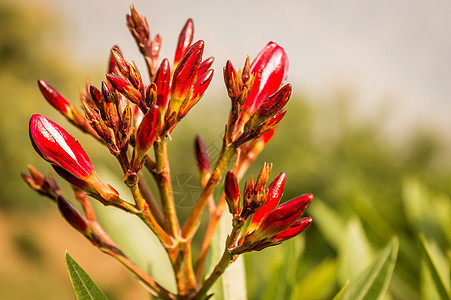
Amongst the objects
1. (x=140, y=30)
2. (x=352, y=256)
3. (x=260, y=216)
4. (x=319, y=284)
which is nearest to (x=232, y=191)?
(x=260, y=216)

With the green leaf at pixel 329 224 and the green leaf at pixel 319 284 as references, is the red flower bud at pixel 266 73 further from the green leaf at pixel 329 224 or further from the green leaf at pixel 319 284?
the green leaf at pixel 329 224

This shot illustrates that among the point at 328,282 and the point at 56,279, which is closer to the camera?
→ the point at 328,282

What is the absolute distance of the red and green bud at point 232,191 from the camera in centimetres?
44

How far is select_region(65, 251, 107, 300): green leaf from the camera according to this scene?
0.46m

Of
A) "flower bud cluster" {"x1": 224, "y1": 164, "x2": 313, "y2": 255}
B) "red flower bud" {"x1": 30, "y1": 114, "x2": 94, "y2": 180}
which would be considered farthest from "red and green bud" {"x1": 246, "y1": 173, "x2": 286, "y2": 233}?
"red flower bud" {"x1": 30, "y1": 114, "x2": 94, "y2": 180}

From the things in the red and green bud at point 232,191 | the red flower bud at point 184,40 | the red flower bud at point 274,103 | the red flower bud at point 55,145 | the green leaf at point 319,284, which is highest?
the red flower bud at point 184,40

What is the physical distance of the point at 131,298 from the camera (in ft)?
27.4

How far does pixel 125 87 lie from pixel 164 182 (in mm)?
121

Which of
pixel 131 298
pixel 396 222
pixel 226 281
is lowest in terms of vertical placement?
pixel 131 298

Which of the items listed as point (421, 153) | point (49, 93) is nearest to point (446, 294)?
point (49, 93)

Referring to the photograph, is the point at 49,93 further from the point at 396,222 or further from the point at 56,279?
the point at 56,279

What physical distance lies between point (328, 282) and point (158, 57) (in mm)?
843

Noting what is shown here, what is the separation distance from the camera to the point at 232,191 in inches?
17.4

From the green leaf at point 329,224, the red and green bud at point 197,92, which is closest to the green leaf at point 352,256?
the green leaf at point 329,224
